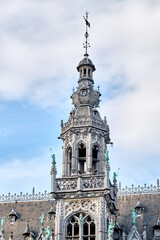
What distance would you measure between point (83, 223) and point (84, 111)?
25.3 ft

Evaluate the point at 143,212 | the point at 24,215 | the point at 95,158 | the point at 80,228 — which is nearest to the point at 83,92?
the point at 95,158

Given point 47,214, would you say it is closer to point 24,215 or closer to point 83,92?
point 24,215

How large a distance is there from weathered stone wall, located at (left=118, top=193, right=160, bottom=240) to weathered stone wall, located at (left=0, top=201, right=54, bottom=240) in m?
4.96

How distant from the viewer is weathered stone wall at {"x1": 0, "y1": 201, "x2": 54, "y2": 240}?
4409 centimetres

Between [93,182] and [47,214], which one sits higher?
[93,182]

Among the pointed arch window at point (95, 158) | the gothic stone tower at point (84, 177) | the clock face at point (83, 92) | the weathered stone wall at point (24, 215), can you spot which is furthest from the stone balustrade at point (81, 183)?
the clock face at point (83, 92)

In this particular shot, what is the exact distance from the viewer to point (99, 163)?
132 feet

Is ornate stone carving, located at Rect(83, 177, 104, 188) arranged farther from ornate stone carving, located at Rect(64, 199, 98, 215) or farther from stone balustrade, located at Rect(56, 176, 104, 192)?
ornate stone carving, located at Rect(64, 199, 98, 215)

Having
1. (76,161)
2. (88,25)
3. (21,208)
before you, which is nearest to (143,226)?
(76,161)

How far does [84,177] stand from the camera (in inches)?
1503

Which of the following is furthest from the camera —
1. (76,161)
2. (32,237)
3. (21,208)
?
(21,208)

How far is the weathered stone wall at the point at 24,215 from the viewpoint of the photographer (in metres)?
44.1

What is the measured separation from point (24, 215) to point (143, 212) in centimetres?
864

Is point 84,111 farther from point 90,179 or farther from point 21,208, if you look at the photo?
→ point 21,208
